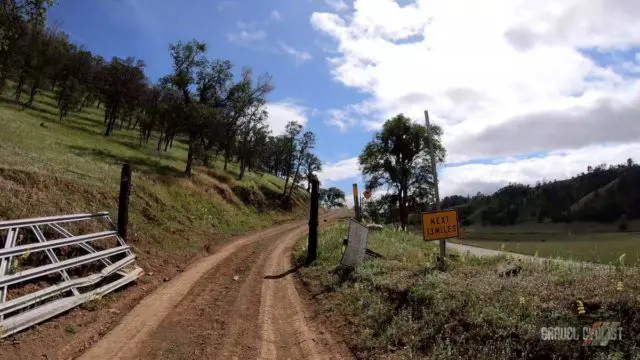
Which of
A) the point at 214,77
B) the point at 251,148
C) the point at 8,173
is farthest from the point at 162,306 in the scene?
the point at 251,148

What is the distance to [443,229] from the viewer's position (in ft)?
40.9

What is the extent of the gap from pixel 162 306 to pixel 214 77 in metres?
35.0

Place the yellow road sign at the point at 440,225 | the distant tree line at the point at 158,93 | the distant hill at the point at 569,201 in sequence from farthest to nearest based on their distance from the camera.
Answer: the distant hill at the point at 569,201 < the distant tree line at the point at 158,93 < the yellow road sign at the point at 440,225

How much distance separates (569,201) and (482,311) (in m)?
144

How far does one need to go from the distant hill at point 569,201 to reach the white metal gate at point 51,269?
378ft

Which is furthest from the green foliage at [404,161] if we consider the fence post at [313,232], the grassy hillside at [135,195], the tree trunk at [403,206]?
the fence post at [313,232]

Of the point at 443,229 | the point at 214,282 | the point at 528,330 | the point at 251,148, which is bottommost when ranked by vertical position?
the point at 214,282

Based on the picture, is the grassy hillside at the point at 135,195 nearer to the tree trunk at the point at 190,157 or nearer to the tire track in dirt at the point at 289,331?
the tree trunk at the point at 190,157

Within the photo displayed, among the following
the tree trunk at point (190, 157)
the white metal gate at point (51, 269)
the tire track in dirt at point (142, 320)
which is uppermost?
the tree trunk at point (190, 157)

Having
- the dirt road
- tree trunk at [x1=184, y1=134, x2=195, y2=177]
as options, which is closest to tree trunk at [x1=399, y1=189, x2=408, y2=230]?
tree trunk at [x1=184, y1=134, x2=195, y2=177]

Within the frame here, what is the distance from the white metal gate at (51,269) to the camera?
869 cm

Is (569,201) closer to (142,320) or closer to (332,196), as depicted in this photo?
(332,196)

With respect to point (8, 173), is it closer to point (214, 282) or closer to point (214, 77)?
point (214, 282)

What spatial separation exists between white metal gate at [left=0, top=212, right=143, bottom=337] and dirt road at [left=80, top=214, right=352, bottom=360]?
1450mm
